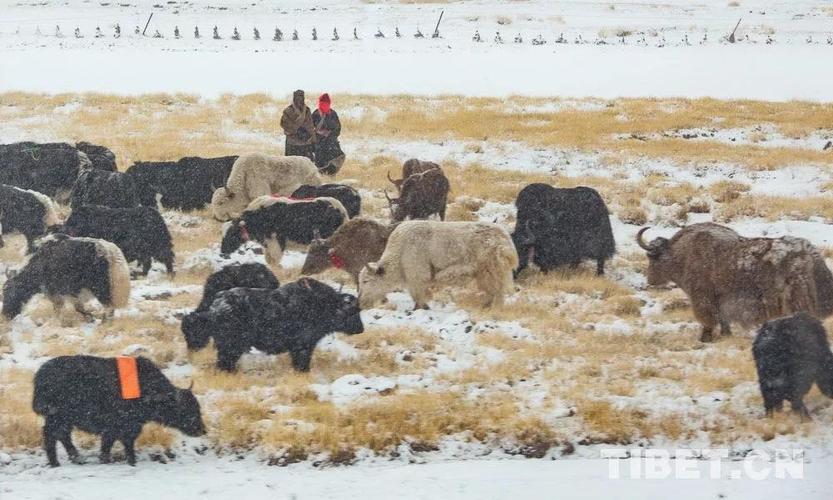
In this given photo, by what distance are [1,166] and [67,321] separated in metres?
4.77

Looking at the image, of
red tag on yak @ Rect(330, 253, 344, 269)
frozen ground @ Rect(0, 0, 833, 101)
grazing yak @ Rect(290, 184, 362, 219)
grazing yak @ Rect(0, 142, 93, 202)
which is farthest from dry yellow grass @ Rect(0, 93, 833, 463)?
frozen ground @ Rect(0, 0, 833, 101)

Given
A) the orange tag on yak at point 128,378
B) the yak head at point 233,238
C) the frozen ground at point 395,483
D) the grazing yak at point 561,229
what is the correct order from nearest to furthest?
the frozen ground at point 395,483, the orange tag on yak at point 128,378, the grazing yak at point 561,229, the yak head at point 233,238

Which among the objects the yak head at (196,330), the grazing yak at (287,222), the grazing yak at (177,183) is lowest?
the yak head at (196,330)

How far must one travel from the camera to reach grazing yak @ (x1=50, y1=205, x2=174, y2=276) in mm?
8898

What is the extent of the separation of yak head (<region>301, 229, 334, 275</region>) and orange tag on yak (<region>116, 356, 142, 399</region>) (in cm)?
326

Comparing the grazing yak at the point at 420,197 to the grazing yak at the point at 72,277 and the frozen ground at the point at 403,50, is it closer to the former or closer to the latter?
the grazing yak at the point at 72,277

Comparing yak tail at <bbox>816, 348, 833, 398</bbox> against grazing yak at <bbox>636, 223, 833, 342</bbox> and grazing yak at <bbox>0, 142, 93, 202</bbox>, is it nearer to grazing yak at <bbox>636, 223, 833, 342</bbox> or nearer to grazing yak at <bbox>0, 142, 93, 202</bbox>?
grazing yak at <bbox>636, 223, 833, 342</bbox>

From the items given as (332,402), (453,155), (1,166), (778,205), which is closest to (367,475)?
(332,402)

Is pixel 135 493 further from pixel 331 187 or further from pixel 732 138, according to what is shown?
pixel 732 138

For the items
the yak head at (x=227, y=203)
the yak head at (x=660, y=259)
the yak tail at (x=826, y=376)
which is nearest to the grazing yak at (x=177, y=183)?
the yak head at (x=227, y=203)

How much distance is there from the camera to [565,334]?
7.21m

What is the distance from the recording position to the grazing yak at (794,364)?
18.4 ft

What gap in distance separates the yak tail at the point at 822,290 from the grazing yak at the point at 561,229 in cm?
271

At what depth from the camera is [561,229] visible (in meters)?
9.23
